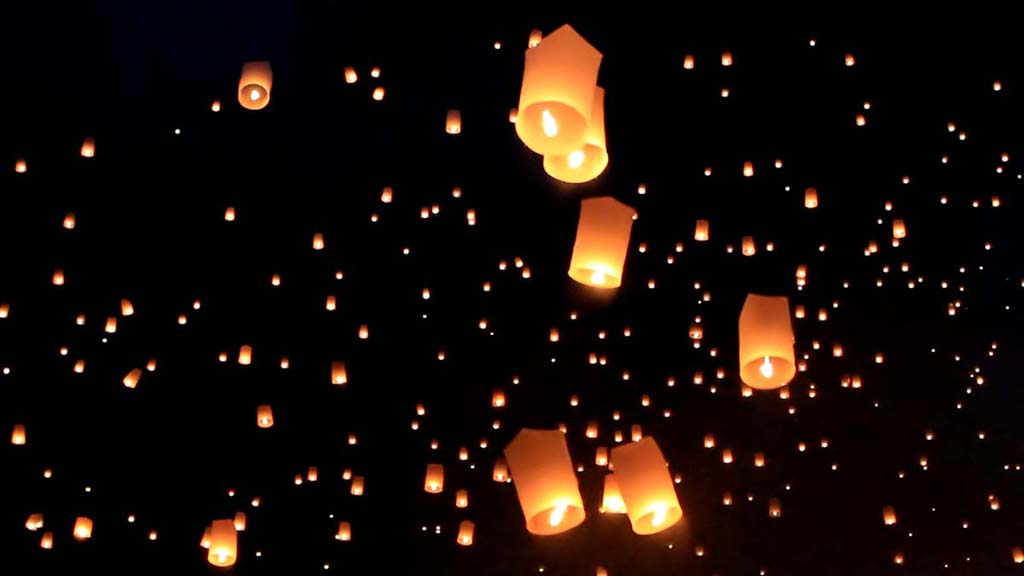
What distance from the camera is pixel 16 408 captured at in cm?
641

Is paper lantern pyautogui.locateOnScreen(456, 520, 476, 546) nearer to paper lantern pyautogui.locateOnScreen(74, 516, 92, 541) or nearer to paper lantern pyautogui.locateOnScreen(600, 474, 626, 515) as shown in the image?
paper lantern pyautogui.locateOnScreen(600, 474, 626, 515)

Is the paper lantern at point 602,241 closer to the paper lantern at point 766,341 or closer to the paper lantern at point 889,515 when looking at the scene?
the paper lantern at point 766,341

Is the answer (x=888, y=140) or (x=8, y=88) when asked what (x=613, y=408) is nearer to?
(x=888, y=140)

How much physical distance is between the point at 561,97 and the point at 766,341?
1.06 meters

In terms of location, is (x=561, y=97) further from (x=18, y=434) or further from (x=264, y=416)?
(x=18, y=434)

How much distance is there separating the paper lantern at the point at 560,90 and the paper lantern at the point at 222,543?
385 cm

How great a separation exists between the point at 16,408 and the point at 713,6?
518 cm

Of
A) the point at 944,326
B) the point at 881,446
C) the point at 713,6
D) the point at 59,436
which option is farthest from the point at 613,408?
the point at 59,436

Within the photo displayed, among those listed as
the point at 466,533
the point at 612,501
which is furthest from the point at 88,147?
the point at 612,501

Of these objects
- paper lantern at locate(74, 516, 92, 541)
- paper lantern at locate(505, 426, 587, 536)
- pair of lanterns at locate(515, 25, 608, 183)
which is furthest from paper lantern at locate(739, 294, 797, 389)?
paper lantern at locate(74, 516, 92, 541)

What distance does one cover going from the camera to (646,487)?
288 cm

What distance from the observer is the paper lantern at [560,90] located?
220 cm

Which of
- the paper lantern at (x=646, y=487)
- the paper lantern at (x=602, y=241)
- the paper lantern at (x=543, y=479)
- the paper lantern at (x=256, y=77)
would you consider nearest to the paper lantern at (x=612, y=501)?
the paper lantern at (x=646, y=487)

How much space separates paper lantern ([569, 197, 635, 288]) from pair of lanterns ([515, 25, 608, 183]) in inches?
11.7
